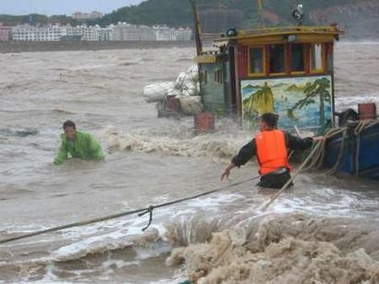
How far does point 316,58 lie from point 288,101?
1.08 meters

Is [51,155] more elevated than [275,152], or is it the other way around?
[275,152]

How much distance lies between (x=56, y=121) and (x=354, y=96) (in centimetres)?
1149

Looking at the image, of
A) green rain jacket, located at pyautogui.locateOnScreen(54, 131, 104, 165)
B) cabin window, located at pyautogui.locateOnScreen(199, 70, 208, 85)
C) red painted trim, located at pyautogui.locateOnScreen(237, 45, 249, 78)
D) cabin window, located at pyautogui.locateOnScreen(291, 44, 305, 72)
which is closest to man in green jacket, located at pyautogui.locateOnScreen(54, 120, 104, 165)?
green rain jacket, located at pyautogui.locateOnScreen(54, 131, 104, 165)

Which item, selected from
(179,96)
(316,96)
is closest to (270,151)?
(316,96)

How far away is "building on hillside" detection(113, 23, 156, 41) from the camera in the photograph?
123 metres

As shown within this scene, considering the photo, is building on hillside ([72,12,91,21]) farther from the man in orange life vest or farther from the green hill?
the man in orange life vest

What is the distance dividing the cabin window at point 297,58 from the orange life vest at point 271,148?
651 cm

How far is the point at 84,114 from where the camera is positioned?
83.3 ft

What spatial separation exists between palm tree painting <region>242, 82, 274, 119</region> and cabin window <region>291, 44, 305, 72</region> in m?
0.70

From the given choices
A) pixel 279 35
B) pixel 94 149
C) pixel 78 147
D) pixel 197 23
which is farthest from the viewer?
pixel 197 23

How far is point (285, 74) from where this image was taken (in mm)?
14727

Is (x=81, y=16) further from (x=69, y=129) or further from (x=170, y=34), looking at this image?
(x=69, y=129)

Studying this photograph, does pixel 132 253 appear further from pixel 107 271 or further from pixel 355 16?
pixel 355 16

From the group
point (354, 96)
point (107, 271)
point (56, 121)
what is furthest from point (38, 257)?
point (354, 96)
